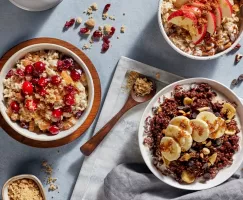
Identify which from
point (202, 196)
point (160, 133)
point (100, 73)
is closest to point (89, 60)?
point (100, 73)

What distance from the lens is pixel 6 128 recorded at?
1710mm

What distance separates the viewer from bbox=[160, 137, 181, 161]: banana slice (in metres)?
1.57

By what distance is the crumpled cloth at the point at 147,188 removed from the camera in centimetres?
165

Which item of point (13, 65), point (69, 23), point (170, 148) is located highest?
point (69, 23)

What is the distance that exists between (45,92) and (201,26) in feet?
1.97

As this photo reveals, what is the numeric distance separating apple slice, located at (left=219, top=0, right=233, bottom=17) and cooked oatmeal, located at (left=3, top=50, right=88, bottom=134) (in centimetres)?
56

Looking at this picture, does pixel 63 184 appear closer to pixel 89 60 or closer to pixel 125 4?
pixel 89 60

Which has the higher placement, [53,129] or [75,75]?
[75,75]

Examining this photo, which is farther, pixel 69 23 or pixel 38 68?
pixel 69 23

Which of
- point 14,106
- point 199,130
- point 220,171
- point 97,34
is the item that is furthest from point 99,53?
point 220,171

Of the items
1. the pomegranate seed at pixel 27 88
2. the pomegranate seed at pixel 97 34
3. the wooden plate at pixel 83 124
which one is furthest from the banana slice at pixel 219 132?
the pomegranate seed at pixel 27 88

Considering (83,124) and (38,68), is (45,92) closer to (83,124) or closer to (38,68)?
(38,68)

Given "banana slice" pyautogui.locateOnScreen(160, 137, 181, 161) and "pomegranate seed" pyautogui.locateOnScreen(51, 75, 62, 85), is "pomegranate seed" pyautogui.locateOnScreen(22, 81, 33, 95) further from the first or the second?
"banana slice" pyautogui.locateOnScreen(160, 137, 181, 161)

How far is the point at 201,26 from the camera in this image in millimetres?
1595
